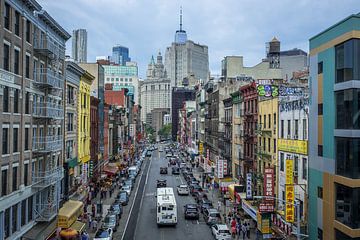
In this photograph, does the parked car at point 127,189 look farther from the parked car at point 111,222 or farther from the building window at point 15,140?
the building window at point 15,140

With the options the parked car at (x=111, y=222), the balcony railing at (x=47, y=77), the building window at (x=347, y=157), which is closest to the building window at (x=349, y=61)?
the building window at (x=347, y=157)

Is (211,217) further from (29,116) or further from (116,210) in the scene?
(29,116)

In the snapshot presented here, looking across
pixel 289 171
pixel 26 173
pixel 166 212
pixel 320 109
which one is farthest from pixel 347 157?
pixel 166 212

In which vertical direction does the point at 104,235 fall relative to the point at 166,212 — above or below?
below

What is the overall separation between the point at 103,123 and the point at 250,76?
28.7 meters

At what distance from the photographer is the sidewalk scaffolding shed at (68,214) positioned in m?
38.9

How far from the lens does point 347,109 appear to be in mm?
28188

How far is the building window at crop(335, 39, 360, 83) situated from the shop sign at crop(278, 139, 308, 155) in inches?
339

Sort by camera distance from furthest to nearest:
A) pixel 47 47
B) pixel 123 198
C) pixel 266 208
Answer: pixel 123 198 → pixel 266 208 → pixel 47 47

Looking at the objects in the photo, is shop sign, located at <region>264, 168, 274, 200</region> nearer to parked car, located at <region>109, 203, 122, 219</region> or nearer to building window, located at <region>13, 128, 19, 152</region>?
parked car, located at <region>109, 203, 122, 219</region>

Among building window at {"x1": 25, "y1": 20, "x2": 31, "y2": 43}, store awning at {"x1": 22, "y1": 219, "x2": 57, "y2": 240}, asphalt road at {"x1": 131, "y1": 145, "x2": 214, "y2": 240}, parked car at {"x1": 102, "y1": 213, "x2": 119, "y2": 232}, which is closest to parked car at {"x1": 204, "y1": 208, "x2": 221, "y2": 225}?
asphalt road at {"x1": 131, "y1": 145, "x2": 214, "y2": 240}

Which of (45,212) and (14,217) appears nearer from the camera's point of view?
(14,217)

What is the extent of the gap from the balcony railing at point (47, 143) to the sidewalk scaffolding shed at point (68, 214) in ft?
19.2

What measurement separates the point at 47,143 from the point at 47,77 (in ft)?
17.9
